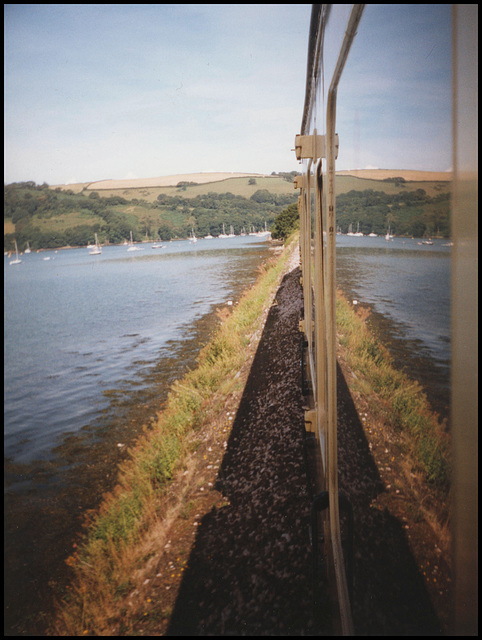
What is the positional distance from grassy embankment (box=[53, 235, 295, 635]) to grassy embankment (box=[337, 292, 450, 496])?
12.1ft

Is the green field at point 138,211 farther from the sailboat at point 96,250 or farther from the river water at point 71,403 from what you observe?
the river water at point 71,403

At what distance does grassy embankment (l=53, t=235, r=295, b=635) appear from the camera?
4.00 meters

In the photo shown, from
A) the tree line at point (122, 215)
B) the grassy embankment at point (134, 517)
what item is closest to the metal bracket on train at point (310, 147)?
the grassy embankment at point (134, 517)

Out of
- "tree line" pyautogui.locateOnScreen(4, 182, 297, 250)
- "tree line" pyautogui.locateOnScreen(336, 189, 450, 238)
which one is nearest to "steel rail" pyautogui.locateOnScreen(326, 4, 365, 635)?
"tree line" pyautogui.locateOnScreen(336, 189, 450, 238)

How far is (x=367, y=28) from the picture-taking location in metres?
1.08

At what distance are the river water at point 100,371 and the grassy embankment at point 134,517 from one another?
940 mm

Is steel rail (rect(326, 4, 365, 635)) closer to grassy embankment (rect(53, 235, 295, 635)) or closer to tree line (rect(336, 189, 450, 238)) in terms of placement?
tree line (rect(336, 189, 450, 238))

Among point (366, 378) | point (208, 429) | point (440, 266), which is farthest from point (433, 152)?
point (208, 429)

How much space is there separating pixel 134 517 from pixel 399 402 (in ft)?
17.9

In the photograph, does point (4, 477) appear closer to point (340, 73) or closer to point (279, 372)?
point (279, 372)

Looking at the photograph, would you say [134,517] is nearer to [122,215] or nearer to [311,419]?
[311,419]

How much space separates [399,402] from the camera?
947 mm

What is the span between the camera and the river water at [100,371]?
0.79 meters

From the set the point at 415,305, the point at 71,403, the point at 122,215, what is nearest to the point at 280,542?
the point at 415,305
